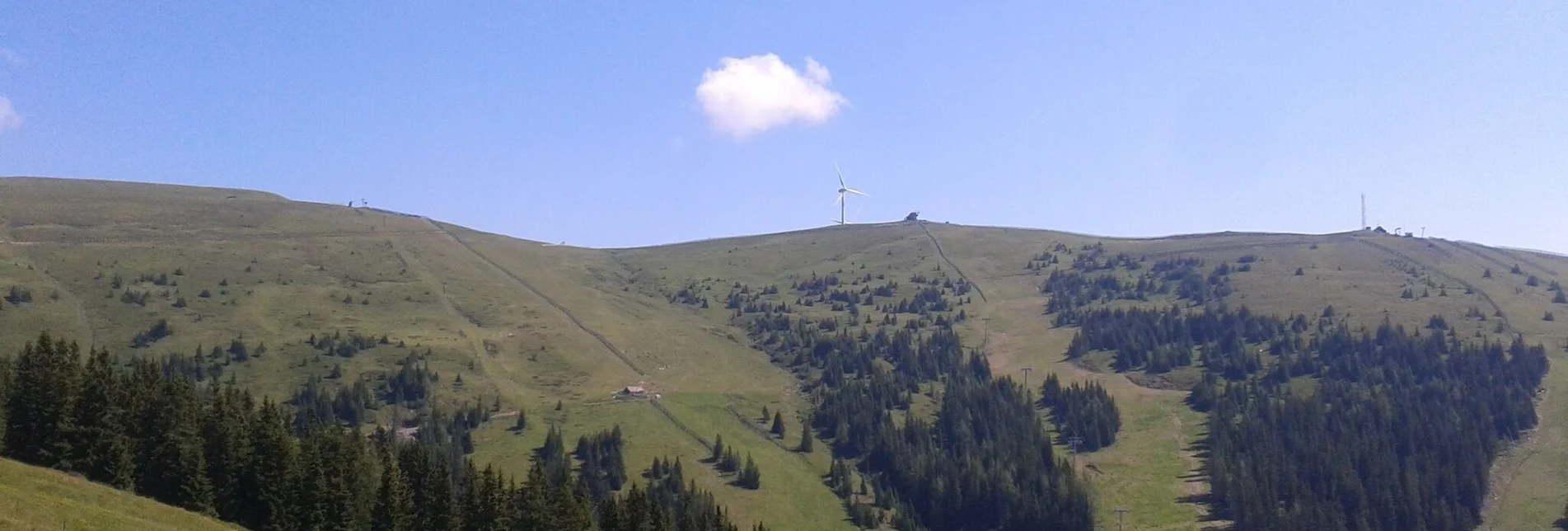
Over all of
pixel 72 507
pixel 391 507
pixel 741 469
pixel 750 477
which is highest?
pixel 72 507

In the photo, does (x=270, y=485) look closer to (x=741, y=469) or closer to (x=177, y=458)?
(x=177, y=458)

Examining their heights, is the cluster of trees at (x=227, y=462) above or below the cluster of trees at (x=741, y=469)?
above

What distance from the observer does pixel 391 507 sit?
84.4 meters

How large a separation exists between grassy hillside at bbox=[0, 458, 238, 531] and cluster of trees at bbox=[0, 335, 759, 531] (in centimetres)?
466

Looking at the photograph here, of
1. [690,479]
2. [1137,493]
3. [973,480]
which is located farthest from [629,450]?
[1137,493]

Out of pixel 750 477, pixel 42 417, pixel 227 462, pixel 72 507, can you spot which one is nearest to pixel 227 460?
pixel 227 462

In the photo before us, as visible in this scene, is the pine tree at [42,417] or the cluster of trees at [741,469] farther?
the cluster of trees at [741,469]

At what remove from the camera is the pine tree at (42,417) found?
80250mm

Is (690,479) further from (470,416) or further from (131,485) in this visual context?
(131,485)

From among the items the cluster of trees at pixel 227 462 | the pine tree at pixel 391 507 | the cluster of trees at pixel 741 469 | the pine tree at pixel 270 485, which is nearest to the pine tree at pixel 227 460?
the cluster of trees at pixel 227 462

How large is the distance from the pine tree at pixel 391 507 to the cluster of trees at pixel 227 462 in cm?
9

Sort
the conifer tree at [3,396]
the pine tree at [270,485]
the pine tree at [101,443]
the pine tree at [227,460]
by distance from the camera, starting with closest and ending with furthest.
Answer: the conifer tree at [3,396]
the pine tree at [101,443]
the pine tree at [270,485]
the pine tree at [227,460]

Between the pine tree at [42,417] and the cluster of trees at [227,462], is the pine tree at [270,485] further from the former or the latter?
the pine tree at [42,417]

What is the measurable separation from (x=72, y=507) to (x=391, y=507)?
24.2 meters
